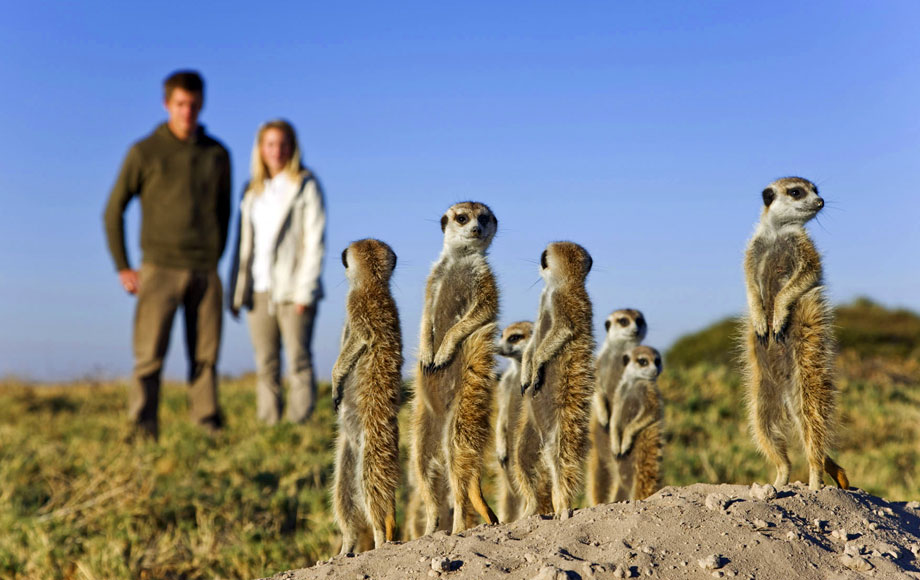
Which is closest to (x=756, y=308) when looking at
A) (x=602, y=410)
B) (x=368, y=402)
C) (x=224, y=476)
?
(x=602, y=410)

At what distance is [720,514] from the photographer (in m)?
3.73

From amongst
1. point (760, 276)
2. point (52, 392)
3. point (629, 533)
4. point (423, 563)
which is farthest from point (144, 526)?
point (52, 392)

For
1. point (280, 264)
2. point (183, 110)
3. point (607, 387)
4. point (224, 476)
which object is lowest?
point (224, 476)

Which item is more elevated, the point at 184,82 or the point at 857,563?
the point at 184,82

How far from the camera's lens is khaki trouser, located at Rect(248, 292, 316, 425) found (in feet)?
35.4

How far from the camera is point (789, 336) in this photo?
4.38 metres

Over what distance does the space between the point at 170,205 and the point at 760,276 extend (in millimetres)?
8404

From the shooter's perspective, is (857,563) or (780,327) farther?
(780,327)

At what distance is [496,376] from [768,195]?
1.80m

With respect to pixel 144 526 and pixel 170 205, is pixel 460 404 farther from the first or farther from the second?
pixel 170 205

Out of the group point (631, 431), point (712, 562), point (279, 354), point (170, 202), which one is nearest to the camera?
point (712, 562)

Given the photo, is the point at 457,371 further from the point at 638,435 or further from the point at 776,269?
the point at 638,435

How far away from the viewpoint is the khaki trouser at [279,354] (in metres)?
10.8

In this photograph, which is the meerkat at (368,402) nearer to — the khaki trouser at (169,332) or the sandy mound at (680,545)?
the sandy mound at (680,545)
